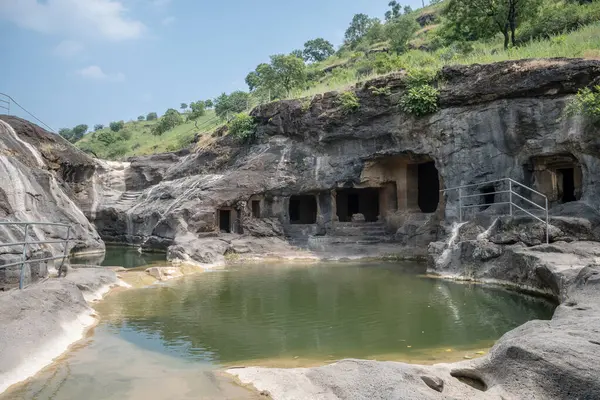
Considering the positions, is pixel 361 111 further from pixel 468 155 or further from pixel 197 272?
pixel 197 272

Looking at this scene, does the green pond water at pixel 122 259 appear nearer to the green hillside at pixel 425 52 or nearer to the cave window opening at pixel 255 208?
the cave window opening at pixel 255 208

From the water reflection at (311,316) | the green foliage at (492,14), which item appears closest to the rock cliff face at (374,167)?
the water reflection at (311,316)

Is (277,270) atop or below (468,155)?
below

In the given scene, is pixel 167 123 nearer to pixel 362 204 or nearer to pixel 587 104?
pixel 362 204

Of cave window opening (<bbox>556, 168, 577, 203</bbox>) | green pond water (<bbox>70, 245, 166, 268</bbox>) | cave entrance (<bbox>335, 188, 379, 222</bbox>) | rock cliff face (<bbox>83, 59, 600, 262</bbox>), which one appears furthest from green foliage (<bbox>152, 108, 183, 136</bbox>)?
cave window opening (<bbox>556, 168, 577, 203</bbox>)

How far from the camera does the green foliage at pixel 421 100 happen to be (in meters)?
19.3

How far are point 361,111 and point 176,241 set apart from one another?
1052cm

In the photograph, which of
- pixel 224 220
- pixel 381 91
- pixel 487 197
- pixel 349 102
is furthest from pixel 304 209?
pixel 487 197

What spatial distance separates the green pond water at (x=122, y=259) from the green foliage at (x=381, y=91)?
12112mm

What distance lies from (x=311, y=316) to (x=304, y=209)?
1717 cm

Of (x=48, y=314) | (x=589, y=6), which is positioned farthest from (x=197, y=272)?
(x=589, y=6)

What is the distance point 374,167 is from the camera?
75.2 feet

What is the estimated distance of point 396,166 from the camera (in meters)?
23.2

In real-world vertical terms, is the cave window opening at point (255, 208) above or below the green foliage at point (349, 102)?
below
